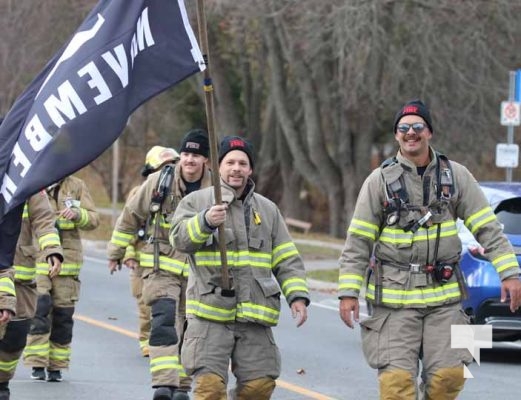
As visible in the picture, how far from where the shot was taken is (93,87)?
7402mm

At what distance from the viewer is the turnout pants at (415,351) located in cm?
782

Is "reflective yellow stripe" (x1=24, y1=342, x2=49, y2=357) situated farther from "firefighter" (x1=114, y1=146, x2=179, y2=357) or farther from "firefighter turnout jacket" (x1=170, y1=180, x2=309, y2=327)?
"firefighter turnout jacket" (x1=170, y1=180, x2=309, y2=327)

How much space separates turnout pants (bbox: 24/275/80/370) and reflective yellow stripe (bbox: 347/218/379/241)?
13.1 ft

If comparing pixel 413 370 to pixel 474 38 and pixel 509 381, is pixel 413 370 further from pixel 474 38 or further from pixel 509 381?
pixel 474 38

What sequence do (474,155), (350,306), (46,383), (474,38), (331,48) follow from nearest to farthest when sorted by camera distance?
(350,306)
(46,383)
(474,38)
(331,48)
(474,155)

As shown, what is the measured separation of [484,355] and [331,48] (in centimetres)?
1545

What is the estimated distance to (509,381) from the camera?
11609mm

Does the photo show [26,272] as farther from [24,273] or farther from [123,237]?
[123,237]

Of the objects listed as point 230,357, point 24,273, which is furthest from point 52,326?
point 230,357

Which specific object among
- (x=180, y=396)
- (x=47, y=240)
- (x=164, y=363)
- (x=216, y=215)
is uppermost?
(x=216, y=215)

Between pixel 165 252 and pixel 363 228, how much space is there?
Result: 2.63 meters

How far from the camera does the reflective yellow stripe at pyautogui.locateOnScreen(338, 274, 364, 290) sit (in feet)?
26.1

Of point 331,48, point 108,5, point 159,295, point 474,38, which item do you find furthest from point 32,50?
point 108,5

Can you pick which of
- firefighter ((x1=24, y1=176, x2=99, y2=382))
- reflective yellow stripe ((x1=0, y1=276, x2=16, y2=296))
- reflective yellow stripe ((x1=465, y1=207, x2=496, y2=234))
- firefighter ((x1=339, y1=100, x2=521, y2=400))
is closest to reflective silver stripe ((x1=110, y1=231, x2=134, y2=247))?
firefighter ((x1=24, y1=176, x2=99, y2=382))
